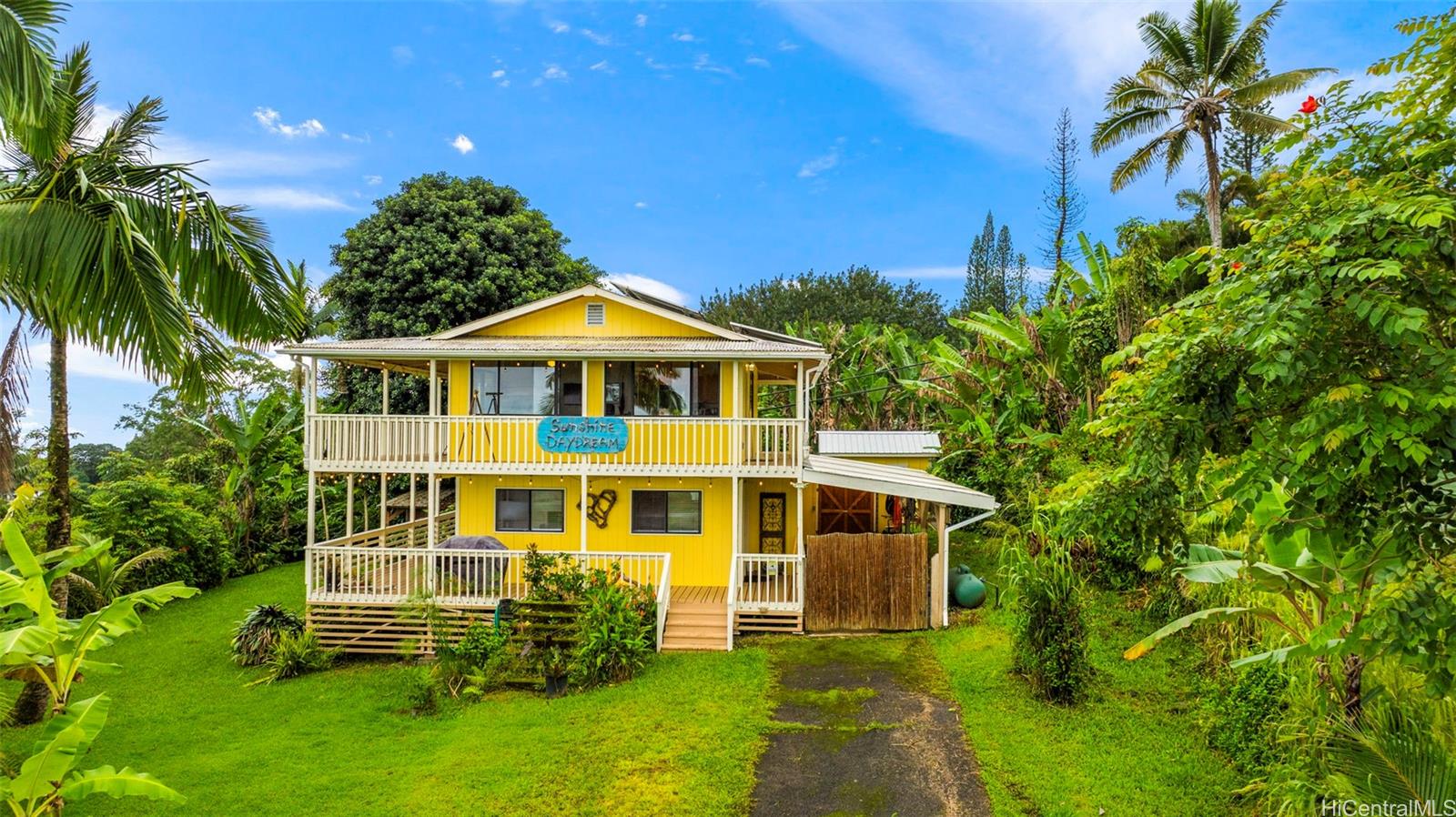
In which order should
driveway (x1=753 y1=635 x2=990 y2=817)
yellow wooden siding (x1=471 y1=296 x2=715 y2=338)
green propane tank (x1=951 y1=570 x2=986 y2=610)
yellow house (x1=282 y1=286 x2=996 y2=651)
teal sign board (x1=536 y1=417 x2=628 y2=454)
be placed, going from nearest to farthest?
driveway (x1=753 y1=635 x2=990 y2=817) < yellow house (x1=282 y1=286 x2=996 y2=651) < teal sign board (x1=536 y1=417 x2=628 y2=454) < green propane tank (x1=951 y1=570 x2=986 y2=610) < yellow wooden siding (x1=471 y1=296 x2=715 y2=338)

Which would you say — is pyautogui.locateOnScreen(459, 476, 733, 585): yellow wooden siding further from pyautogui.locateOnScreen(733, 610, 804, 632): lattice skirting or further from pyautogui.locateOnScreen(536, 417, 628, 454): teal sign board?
pyautogui.locateOnScreen(733, 610, 804, 632): lattice skirting

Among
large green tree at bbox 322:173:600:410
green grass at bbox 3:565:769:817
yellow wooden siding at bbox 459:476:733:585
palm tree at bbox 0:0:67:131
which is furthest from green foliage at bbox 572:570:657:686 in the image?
large green tree at bbox 322:173:600:410

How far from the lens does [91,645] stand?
5551mm

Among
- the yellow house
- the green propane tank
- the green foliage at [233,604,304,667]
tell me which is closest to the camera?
the green foliage at [233,604,304,667]

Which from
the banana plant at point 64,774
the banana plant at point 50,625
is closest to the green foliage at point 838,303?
the banana plant at point 50,625

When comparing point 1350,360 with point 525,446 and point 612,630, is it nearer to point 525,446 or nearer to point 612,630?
point 612,630

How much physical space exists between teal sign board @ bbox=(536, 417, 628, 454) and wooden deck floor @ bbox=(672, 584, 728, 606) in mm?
3316

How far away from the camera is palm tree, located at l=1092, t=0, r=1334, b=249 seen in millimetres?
19703

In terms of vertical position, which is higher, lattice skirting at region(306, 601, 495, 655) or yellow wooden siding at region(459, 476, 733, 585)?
yellow wooden siding at region(459, 476, 733, 585)

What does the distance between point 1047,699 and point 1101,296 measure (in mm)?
12425


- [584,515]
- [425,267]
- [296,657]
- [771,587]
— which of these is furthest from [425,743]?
[425,267]

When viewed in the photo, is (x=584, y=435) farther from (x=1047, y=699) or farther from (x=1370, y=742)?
(x=1370, y=742)

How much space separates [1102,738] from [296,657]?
42.7 ft

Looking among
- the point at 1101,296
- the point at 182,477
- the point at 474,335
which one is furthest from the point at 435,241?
the point at 1101,296
